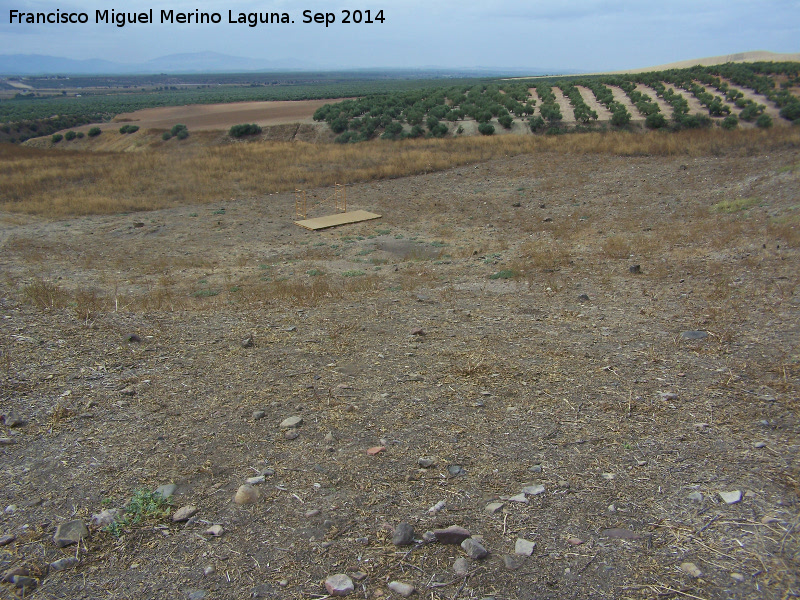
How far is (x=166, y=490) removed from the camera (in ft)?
12.6

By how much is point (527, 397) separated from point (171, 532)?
3.25 meters

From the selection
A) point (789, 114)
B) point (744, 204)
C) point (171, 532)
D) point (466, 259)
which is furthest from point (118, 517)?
point (789, 114)

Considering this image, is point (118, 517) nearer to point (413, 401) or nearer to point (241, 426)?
point (241, 426)

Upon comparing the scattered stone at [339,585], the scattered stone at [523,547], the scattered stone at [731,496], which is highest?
the scattered stone at [731,496]

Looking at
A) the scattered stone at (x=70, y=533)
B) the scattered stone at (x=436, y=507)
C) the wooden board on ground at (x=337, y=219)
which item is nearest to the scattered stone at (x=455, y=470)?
the scattered stone at (x=436, y=507)

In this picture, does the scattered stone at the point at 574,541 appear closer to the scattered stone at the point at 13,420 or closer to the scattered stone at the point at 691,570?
the scattered stone at the point at 691,570

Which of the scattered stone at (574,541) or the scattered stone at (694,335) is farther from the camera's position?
the scattered stone at (694,335)

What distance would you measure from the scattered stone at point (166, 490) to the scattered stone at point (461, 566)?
206cm

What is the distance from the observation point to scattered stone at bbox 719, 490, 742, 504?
11.9 feet

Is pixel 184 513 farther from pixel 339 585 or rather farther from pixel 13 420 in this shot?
pixel 13 420

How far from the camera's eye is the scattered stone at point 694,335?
643 cm

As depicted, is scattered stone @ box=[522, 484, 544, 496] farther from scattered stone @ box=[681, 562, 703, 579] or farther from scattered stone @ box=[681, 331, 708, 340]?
scattered stone @ box=[681, 331, 708, 340]

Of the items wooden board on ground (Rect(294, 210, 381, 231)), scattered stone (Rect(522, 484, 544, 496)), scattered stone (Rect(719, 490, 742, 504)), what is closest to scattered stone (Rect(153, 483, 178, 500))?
scattered stone (Rect(522, 484, 544, 496))

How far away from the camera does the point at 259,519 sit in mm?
3590
